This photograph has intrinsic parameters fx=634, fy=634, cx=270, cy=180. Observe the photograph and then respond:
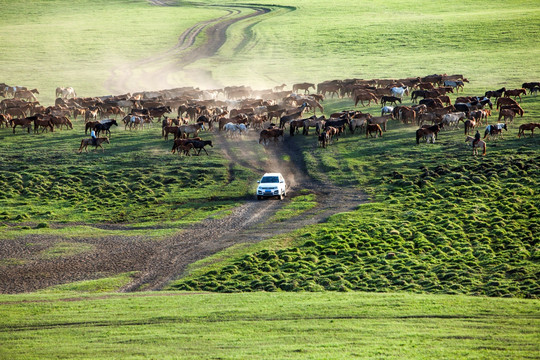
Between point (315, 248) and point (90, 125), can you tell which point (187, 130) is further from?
point (315, 248)

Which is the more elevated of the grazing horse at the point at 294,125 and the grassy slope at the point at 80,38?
the grassy slope at the point at 80,38

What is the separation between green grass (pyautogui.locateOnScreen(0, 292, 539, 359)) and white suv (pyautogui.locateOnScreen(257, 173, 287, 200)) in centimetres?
1447

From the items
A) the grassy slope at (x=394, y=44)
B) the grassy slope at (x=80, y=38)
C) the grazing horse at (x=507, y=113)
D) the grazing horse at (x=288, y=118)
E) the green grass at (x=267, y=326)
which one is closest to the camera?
the green grass at (x=267, y=326)

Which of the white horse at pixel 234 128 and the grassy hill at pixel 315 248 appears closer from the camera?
the grassy hill at pixel 315 248

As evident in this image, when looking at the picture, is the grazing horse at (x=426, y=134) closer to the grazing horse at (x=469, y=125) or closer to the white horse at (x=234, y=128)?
the grazing horse at (x=469, y=125)

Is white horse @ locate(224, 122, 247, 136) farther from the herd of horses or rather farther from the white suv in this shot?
the white suv

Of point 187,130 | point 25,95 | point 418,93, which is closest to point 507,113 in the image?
point 418,93

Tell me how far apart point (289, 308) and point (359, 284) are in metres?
4.78

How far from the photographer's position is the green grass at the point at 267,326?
1819cm

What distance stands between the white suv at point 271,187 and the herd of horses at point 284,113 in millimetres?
9159

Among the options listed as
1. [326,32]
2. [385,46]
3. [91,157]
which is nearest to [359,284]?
[91,157]

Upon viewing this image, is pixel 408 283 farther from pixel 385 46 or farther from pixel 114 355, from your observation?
pixel 385 46

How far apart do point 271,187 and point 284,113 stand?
839 inches

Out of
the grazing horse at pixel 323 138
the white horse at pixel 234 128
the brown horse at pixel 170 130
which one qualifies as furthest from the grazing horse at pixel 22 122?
the grazing horse at pixel 323 138
